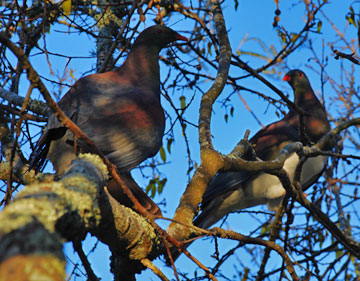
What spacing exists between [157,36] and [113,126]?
1.14 m

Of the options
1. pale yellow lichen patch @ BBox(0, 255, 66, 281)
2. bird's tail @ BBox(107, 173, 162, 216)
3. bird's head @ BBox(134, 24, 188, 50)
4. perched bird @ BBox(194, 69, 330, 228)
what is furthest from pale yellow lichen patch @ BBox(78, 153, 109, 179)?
perched bird @ BBox(194, 69, 330, 228)

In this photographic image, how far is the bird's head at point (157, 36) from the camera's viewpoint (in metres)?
3.28

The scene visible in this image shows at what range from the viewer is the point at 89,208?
1.25 metres

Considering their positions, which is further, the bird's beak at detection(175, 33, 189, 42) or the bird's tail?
the bird's beak at detection(175, 33, 189, 42)

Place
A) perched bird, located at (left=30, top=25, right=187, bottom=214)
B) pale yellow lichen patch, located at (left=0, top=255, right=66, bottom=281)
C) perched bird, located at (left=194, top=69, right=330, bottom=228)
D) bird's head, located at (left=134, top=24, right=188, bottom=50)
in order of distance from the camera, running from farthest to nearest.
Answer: perched bird, located at (left=194, top=69, right=330, bottom=228) < bird's head, located at (left=134, top=24, right=188, bottom=50) < perched bird, located at (left=30, top=25, right=187, bottom=214) < pale yellow lichen patch, located at (left=0, top=255, right=66, bottom=281)

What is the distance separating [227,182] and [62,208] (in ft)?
10.5

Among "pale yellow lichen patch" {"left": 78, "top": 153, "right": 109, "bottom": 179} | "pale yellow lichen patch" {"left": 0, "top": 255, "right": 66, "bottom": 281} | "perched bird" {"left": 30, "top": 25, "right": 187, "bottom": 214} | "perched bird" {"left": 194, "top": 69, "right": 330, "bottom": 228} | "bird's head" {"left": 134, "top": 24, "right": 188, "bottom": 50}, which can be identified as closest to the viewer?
"pale yellow lichen patch" {"left": 0, "top": 255, "right": 66, "bottom": 281}

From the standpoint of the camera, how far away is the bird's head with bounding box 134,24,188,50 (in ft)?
10.8

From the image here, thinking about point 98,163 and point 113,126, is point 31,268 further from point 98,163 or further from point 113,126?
point 113,126

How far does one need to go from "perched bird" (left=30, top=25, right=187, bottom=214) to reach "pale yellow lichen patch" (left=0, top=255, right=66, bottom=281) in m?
1.20

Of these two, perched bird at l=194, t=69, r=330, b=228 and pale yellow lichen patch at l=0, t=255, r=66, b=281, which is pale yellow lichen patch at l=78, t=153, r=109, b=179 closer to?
pale yellow lichen patch at l=0, t=255, r=66, b=281

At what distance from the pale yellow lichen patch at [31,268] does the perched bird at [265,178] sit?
10.7 ft

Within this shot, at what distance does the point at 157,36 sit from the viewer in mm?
3297

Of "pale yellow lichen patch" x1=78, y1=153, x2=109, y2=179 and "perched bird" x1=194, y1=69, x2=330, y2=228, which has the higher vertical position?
"perched bird" x1=194, y1=69, x2=330, y2=228
